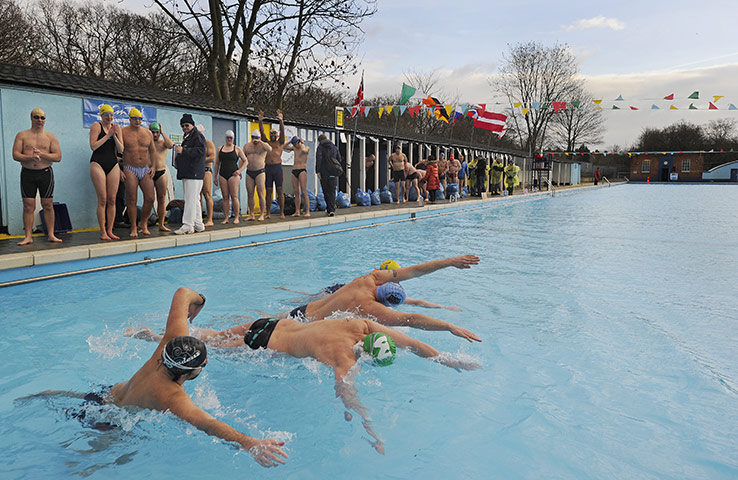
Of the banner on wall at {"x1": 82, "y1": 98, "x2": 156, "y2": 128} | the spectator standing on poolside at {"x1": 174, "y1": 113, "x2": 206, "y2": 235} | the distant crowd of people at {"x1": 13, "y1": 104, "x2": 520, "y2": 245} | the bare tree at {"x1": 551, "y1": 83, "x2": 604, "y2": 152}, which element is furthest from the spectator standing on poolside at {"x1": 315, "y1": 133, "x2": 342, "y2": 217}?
the bare tree at {"x1": 551, "y1": 83, "x2": 604, "y2": 152}

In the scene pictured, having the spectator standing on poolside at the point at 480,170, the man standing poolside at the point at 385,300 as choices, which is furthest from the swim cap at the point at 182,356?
the spectator standing on poolside at the point at 480,170

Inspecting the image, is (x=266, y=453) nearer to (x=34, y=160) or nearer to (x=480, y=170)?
(x=34, y=160)

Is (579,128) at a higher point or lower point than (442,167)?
higher

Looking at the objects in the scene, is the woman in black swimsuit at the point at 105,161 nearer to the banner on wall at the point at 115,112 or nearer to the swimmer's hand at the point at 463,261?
the banner on wall at the point at 115,112

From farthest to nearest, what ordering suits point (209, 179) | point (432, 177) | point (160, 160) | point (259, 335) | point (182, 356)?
point (432, 177) → point (209, 179) → point (160, 160) → point (259, 335) → point (182, 356)

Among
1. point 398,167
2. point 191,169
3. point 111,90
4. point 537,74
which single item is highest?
point 537,74

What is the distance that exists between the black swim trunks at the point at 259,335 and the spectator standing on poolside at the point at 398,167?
14.2 meters

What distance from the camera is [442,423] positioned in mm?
3094

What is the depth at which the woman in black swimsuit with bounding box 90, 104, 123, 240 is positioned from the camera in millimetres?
7410

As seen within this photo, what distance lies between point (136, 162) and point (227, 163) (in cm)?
223

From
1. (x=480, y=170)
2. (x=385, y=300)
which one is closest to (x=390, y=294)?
(x=385, y=300)

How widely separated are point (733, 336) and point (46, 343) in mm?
6266

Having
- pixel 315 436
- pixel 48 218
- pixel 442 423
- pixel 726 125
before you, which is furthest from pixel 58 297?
pixel 726 125

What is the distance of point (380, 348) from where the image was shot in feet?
9.94
